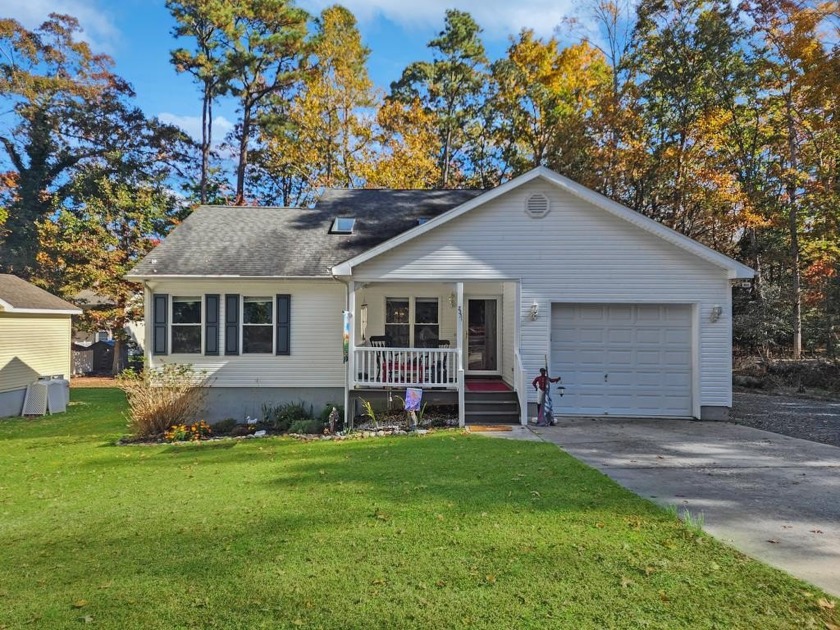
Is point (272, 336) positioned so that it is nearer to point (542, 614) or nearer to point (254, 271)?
point (254, 271)

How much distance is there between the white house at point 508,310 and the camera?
10820 mm

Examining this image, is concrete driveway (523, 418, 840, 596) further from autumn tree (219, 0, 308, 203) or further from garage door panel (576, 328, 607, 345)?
autumn tree (219, 0, 308, 203)

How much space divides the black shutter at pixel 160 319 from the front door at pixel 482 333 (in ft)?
26.2

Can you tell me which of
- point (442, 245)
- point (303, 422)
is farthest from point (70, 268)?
point (442, 245)

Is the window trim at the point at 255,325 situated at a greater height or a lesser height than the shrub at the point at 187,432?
greater

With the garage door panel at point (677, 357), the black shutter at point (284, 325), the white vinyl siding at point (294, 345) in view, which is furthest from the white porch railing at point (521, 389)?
the black shutter at point (284, 325)

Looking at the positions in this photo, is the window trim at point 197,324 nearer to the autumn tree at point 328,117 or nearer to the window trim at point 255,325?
the window trim at point 255,325

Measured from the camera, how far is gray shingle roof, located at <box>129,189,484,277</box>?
12.2m

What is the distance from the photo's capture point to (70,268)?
23.0 metres

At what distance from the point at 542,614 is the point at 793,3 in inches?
955

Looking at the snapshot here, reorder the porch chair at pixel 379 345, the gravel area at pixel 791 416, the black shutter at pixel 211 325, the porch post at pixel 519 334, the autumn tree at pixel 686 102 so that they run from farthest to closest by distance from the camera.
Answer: the autumn tree at pixel 686 102 < the black shutter at pixel 211 325 < the porch chair at pixel 379 345 < the porch post at pixel 519 334 < the gravel area at pixel 791 416

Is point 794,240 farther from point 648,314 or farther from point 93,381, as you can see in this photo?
point 93,381

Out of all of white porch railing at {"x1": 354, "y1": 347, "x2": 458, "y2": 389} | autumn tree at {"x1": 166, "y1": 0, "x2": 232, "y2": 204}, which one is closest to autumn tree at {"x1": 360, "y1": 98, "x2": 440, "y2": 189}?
autumn tree at {"x1": 166, "y1": 0, "x2": 232, "y2": 204}

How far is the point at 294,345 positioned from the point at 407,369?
3.26 m
